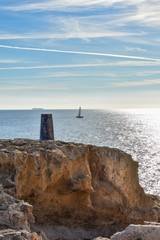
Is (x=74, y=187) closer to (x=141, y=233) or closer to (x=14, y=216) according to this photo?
(x=14, y=216)

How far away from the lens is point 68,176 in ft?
87.9

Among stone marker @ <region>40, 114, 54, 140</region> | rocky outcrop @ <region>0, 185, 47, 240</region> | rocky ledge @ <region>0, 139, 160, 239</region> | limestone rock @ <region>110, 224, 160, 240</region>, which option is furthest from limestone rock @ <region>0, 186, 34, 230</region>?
stone marker @ <region>40, 114, 54, 140</region>

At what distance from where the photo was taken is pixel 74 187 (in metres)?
27.0

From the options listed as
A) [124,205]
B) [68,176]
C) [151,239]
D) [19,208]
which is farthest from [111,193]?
[151,239]

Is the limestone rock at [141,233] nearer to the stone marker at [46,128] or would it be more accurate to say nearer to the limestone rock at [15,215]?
the limestone rock at [15,215]

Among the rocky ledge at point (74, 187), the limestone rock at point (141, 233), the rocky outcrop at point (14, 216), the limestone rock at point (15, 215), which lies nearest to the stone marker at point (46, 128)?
the rocky ledge at point (74, 187)

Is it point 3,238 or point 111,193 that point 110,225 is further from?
point 3,238

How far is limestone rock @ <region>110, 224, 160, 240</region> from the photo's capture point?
1284 cm

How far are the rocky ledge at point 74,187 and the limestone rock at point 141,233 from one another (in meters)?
9.58

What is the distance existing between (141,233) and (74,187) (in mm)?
14179

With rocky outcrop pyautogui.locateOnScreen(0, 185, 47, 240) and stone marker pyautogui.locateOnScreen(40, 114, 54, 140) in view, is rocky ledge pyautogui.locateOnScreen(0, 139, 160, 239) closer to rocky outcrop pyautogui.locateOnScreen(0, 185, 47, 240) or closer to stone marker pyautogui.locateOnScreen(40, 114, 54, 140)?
rocky outcrop pyautogui.locateOnScreen(0, 185, 47, 240)

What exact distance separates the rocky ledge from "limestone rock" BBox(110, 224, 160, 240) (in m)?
9.58

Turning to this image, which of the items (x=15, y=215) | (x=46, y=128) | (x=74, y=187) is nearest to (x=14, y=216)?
(x=15, y=215)

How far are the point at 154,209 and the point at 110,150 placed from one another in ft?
17.9
